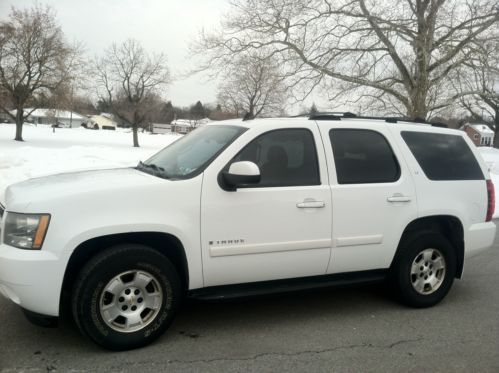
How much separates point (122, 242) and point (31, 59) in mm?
34641

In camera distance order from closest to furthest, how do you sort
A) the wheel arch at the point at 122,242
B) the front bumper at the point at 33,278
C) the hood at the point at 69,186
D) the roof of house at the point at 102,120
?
1. the front bumper at the point at 33,278
2. the hood at the point at 69,186
3. the wheel arch at the point at 122,242
4. the roof of house at the point at 102,120

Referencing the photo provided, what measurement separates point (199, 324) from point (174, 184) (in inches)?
53.1

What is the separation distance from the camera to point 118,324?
354 cm

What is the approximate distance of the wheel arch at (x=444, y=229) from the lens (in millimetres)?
4652

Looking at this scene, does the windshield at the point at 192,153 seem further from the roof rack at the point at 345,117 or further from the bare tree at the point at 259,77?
the bare tree at the point at 259,77

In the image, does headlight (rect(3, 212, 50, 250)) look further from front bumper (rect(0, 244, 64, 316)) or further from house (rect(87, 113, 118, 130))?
house (rect(87, 113, 118, 130))

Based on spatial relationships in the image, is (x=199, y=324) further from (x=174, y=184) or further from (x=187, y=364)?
(x=174, y=184)

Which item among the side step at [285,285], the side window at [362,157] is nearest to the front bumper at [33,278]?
the side step at [285,285]

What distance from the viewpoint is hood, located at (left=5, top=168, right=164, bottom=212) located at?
Answer: 11.1 feet

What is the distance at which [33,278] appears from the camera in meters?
3.24

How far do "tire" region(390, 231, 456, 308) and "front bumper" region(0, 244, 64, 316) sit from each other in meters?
3.11

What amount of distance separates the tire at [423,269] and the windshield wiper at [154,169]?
7.89ft

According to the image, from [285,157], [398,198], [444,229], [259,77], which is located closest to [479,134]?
[259,77]

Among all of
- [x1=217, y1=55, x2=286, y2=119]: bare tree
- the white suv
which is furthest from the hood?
[x1=217, y1=55, x2=286, y2=119]: bare tree
